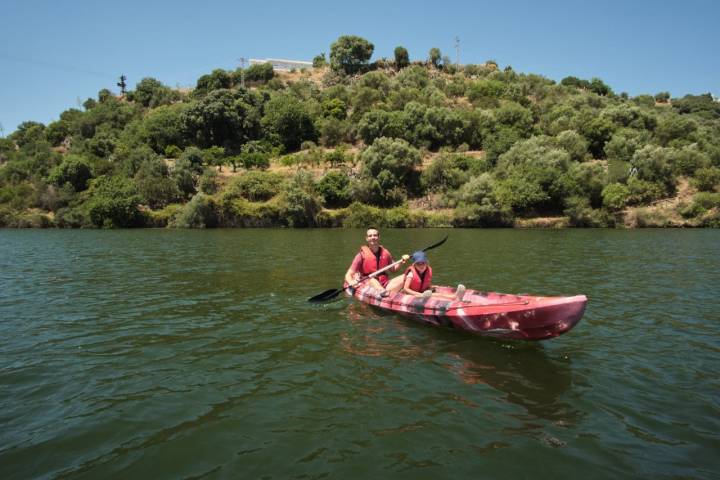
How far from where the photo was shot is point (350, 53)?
112812mm

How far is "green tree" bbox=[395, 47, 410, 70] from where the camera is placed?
116688 mm

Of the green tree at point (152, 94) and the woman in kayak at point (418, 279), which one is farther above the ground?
the green tree at point (152, 94)

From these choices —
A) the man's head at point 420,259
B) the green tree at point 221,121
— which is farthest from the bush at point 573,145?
the man's head at point 420,259

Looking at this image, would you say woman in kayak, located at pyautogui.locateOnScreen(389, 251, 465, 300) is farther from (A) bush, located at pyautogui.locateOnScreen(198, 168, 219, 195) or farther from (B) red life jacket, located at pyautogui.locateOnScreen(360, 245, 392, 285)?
(A) bush, located at pyautogui.locateOnScreen(198, 168, 219, 195)

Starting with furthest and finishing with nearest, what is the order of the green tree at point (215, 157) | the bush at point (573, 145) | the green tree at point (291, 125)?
1. the green tree at point (291, 125)
2. the green tree at point (215, 157)
3. the bush at point (573, 145)

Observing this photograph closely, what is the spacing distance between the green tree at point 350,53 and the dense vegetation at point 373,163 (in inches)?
842

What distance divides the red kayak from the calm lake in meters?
0.38

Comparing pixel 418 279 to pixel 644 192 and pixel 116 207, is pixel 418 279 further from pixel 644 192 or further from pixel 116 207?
pixel 116 207

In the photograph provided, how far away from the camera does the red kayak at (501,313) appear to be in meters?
7.57

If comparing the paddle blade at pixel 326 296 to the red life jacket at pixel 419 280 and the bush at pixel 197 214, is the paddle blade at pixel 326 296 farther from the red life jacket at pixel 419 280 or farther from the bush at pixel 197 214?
the bush at pixel 197 214

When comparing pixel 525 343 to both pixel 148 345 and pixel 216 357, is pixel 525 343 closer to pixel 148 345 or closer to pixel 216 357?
pixel 216 357

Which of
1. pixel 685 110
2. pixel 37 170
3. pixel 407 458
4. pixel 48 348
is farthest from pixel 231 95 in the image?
pixel 685 110

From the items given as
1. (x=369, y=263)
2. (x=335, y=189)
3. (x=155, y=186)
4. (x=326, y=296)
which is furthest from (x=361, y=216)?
(x=326, y=296)

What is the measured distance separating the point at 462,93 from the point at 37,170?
80719mm
